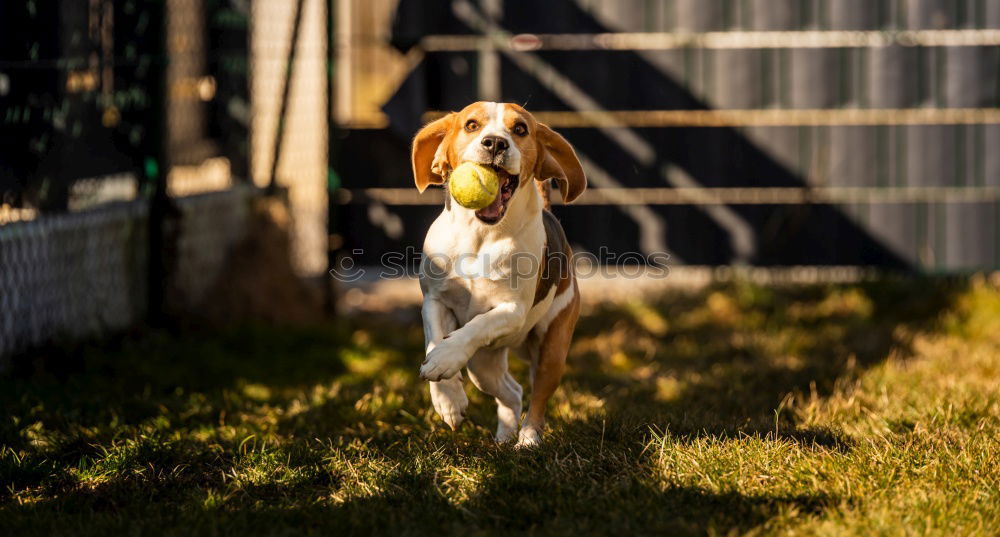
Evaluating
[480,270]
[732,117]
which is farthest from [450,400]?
[732,117]

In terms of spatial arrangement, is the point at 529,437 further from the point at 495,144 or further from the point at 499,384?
the point at 495,144

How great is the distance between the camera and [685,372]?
22.4ft

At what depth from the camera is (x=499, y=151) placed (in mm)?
4543

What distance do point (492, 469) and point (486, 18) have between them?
529 cm

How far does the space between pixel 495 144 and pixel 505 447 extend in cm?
105

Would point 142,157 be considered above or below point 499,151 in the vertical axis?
below

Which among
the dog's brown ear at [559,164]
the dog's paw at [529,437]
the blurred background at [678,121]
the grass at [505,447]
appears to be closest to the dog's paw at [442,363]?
the grass at [505,447]

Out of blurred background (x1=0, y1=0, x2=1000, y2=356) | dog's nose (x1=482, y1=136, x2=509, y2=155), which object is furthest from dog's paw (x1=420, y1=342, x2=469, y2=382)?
blurred background (x1=0, y1=0, x2=1000, y2=356)

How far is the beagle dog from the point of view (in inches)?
182

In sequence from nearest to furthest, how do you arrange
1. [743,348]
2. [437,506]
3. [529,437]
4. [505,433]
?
[437,506] → [529,437] → [505,433] → [743,348]

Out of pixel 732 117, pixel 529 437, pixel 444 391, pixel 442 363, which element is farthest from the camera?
pixel 732 117

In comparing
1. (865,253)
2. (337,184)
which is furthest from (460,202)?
(865,253)

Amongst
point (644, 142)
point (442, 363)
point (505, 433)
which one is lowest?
point (505, 433)

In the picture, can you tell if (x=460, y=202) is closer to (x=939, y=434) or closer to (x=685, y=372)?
(x=939, y=434)
